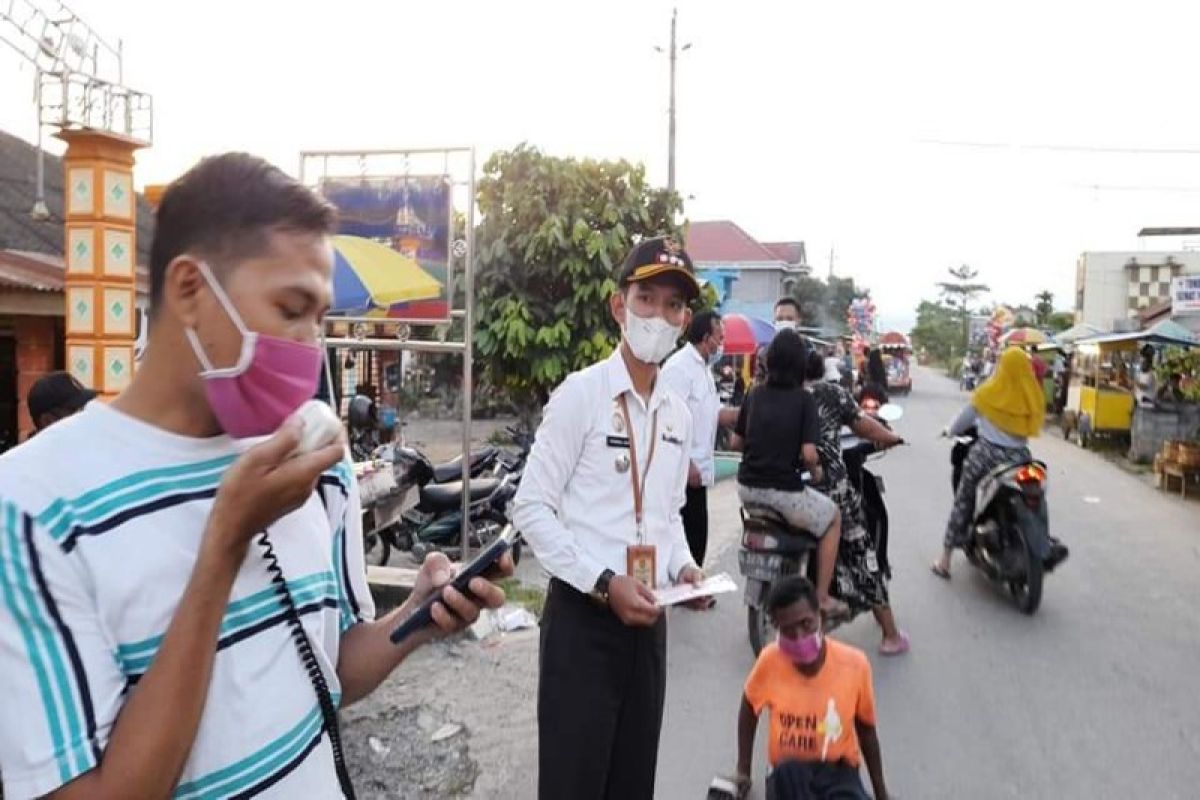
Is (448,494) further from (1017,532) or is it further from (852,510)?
(1017,532)

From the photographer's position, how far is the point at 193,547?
1.18 m

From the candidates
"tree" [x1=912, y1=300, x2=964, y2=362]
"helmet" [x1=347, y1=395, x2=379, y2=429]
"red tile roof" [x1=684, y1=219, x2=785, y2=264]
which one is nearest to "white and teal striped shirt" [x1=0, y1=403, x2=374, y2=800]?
"helmet" [x1=347, y1=395, x2=379, y2=429]

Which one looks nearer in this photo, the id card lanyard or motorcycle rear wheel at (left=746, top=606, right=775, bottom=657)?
the id card lanyard

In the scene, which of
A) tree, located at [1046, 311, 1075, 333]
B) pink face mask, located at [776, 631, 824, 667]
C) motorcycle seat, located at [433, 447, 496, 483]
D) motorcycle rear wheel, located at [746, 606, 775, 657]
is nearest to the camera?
pink face mask, located at [776, 631, 824, 667]

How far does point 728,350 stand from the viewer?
45.6 feet

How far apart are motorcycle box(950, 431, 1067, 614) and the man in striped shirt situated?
526 centimetres

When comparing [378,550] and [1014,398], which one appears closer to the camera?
[1014,398]

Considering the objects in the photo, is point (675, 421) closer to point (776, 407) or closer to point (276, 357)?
point (276, 357)

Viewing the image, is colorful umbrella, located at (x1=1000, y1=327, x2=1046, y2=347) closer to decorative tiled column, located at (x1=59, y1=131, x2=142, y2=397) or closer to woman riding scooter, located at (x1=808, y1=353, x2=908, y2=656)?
woman riding scooter, located at (x1=808, y1=353, x2=908, y2=656)

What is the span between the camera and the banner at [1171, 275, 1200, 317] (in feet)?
46.2

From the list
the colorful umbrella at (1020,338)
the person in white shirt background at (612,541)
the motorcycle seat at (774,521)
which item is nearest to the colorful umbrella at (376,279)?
the motorcycle seat at (774,521)

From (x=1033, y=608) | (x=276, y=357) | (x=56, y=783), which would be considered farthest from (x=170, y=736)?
(x=1033, y=608)

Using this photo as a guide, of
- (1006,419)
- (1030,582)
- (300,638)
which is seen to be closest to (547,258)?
(1006,419)

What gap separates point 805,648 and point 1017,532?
321cm
